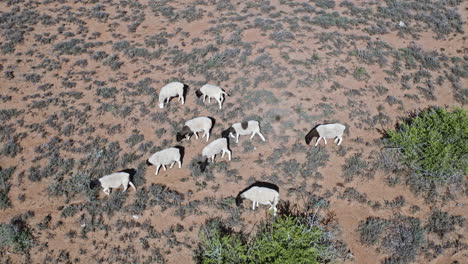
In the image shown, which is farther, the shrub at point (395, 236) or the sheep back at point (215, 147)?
the sheep back at point (215, 147)

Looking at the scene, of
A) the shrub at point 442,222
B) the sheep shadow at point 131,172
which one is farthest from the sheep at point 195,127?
the shrub at point 442,222

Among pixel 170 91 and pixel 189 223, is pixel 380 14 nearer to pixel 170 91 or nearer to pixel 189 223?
pixel 170 91

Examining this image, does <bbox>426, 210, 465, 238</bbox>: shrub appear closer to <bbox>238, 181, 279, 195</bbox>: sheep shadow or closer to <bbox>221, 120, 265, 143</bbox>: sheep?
<bbox>238, 181, 279, 195</bbox>: sheep shadow

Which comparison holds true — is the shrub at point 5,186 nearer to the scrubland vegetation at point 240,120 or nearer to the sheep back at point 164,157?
the scrubland vegetation at point 240,120

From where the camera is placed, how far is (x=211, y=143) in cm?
1672

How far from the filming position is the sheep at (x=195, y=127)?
17594 mm

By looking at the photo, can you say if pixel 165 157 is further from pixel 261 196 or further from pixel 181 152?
pixel 261 196

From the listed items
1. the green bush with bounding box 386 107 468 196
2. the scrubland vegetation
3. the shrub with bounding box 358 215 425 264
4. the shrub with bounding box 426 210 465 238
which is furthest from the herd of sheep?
the shrub with bounding box 426 210 465 238

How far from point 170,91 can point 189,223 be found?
28.5 feet

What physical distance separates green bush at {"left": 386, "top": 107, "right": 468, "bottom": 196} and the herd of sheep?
3355mm

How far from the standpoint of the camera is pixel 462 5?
31.3 m

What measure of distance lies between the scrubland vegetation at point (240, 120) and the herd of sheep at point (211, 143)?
1.56 ft

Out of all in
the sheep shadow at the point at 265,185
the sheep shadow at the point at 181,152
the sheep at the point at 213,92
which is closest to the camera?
the sheep shadow at the point at 265,185

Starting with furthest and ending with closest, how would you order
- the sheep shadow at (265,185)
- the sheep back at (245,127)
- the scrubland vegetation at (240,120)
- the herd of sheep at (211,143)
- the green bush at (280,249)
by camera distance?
the sheep back at (245,127) → the sheep shadow at (265,185) → the herd of sheep at (211,143) → the scrubland vegetation at (240,120) → the green bush at (280,249)
